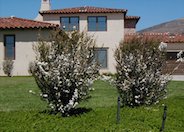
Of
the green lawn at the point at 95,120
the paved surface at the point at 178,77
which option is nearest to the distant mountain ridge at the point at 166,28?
the paved surface at the point at 178,77

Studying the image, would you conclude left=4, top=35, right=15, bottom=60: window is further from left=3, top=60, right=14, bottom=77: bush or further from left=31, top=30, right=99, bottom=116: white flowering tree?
left=31, top=30, right=99, bottom=116: white flowering tree

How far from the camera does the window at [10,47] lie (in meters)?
30.6

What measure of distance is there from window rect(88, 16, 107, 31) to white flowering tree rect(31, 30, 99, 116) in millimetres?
23570

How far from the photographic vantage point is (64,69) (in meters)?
10.2

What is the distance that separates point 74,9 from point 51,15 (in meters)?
1.95

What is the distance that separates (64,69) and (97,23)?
24361 mm

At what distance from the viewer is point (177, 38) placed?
3512cm

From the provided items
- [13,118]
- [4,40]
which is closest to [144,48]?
[13,118]

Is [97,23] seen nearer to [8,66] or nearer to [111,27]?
[111,27]

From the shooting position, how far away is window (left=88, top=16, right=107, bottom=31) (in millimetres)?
34219

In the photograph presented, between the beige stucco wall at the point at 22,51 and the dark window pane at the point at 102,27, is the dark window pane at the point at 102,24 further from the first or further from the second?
the beige stucco wall at the point at 22,51

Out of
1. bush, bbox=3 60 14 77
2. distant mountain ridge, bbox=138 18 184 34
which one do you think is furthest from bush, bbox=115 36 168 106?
distant mountain ridge, bbox=138 18 184 34

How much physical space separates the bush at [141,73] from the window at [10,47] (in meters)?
19.3

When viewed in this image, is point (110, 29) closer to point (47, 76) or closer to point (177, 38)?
point (177, 38)
